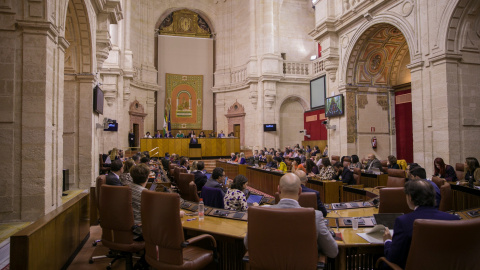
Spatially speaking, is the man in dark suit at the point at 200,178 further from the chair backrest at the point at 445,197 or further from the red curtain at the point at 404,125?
the red curtain at the point at 404,125

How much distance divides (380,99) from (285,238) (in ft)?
34.4

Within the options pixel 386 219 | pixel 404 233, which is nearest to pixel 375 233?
pixel 386 219

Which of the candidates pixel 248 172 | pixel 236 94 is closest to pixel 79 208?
pixel 248 172

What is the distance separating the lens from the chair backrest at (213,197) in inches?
160

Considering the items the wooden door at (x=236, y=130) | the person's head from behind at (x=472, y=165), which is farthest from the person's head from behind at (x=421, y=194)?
the wooden door at (x=236, y=130)

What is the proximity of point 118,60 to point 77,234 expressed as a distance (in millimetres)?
11451

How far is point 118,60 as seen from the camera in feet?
45.2

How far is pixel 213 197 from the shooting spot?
4.10 m

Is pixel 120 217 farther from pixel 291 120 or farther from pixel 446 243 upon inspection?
pixel 291 120

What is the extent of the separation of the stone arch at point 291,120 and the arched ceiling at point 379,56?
20.5ft

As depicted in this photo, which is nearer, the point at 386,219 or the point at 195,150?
the point at 386,219

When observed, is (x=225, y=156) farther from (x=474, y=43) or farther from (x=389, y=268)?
(x=389, y=268)

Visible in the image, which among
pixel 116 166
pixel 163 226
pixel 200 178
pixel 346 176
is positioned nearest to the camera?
pixel 163 226

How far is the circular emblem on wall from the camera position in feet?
65.1
